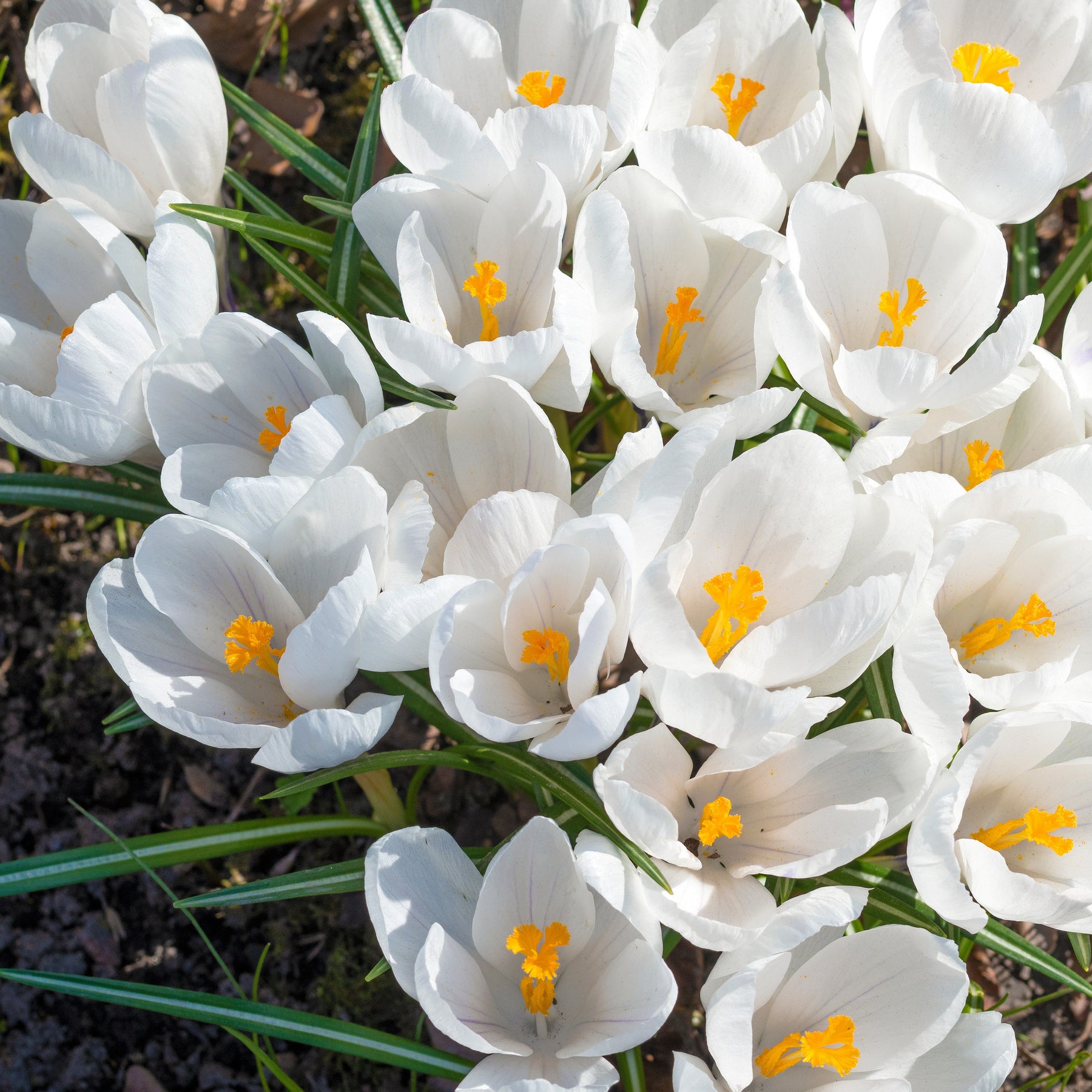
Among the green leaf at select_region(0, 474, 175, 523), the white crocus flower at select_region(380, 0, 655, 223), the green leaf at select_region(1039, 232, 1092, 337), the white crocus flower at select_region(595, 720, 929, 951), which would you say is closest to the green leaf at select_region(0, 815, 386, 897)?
the green leaf at select_region(0, 474, 175, 523)

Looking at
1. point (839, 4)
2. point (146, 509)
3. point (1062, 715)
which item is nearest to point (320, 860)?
point (146, 509)

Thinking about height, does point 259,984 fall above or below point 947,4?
below

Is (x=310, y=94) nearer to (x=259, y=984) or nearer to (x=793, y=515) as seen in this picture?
(x=793, y=515)

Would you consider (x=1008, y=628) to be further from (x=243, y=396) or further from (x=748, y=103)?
(x=243, y=396)

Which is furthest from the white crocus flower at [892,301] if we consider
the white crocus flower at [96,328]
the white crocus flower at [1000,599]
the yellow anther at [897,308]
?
the white crocus flower at [96,328]

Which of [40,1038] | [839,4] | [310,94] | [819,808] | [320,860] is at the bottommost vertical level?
[40,1038]

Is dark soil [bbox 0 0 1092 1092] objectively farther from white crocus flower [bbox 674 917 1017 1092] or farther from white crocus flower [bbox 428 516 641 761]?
white crocus flower [bbox 428 516 641 761]

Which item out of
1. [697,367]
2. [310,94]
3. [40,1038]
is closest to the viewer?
[697,367]

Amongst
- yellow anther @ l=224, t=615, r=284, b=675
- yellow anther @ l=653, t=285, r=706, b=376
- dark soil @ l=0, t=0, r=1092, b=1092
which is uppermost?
yellow anther @ l=653, t=285, r=706, b=376

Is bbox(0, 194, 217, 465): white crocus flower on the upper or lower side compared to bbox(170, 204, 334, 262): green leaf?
lower
